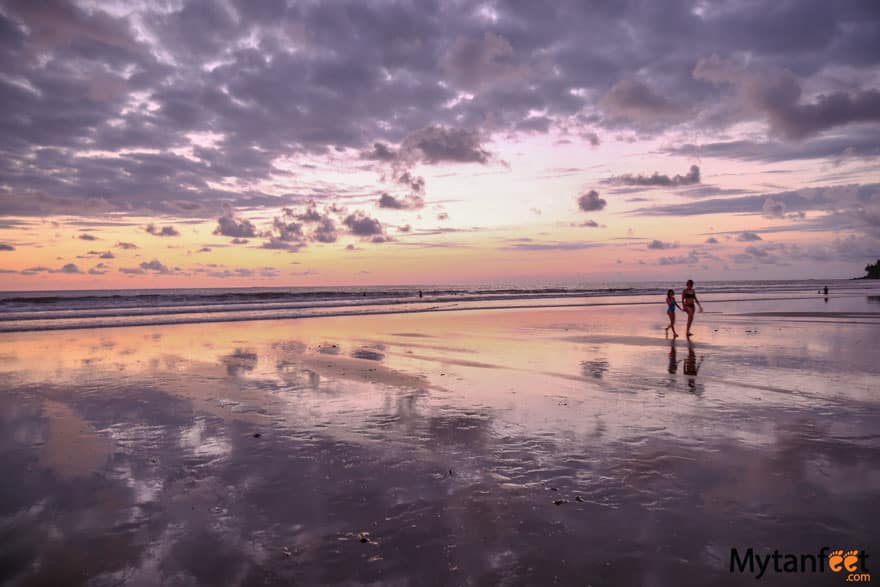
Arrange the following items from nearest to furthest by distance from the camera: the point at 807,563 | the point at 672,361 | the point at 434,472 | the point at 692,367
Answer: the point at 807,563 < the point at 434,472 < the point at 692,367 < the point at 672,361

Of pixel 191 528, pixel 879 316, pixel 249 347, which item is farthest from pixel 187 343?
pixel 879 316

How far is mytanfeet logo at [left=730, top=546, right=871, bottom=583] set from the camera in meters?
4.62

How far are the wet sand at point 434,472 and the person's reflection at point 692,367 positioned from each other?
0.32 ft

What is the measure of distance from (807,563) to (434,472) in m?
4.12

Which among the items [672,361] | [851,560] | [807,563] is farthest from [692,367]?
[807,563]

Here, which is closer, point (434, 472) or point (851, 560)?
point (851, 560)

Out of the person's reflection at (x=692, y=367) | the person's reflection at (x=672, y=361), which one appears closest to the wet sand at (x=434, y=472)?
the person's reflection at (x=692, y=367)

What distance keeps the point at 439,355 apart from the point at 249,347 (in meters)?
7.77

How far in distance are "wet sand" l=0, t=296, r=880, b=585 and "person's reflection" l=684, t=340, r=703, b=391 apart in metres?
0.10

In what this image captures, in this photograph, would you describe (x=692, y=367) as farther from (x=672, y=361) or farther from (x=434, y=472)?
(x=434, y=472)

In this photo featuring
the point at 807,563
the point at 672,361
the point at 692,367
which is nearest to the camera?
the point at 807,563

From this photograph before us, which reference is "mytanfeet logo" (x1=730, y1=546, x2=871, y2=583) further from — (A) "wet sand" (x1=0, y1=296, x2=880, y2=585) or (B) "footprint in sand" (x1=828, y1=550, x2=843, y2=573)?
(A) "wet sand" (x1=0, y1=296, x2=880, y2=585)

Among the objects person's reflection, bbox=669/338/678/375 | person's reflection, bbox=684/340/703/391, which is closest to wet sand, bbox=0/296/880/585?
person's reflection, bbox=684/340/703/391

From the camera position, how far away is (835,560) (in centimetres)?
480
